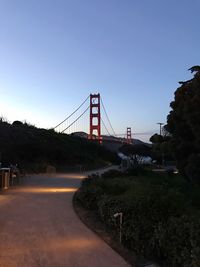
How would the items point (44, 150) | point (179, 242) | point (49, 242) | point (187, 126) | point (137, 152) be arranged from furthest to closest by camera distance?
point (44, 150) → point (137, 152) → point (187, 126) → point (49, 242) → point (179, 242)

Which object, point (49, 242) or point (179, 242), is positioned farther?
point (49, 242)

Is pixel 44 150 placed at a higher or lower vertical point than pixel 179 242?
higher

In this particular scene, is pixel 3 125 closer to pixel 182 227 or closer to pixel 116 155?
pixel 116 155

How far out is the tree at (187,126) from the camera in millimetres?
20766

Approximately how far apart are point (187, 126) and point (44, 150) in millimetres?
53799

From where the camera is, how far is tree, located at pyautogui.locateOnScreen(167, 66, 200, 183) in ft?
68.1

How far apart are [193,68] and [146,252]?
13.8 m

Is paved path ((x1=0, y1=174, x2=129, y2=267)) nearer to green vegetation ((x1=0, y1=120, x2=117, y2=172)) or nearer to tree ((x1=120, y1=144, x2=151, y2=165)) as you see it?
green vegetation ((x1=0, y1=120, x2=117, y2=172))

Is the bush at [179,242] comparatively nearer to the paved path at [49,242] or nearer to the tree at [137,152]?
the paved path at [49,242]

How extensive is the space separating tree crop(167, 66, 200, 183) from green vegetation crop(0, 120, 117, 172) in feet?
123

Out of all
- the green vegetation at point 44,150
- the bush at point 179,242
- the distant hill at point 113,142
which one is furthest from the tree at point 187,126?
the distant hill at point 113,142

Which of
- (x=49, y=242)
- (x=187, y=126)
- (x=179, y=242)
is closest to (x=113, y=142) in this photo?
(x=187, y=126)

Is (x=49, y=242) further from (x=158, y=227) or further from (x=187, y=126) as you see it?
(x=187, y=126)

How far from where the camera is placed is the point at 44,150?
76.3 m
